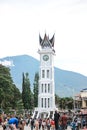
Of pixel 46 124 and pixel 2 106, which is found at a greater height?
pixel 2 106

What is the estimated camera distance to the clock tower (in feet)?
415

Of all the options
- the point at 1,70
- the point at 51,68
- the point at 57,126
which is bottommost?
the point at 57,126

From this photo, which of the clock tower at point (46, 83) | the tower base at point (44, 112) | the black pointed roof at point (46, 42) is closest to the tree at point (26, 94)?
the tower base at point (44, 112)

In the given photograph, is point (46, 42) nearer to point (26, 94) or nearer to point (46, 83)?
point (46, 83)

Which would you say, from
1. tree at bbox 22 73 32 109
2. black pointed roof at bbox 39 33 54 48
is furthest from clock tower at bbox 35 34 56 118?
tree at bbox 22 73 32 109

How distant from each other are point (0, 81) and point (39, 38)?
57691 millimetres

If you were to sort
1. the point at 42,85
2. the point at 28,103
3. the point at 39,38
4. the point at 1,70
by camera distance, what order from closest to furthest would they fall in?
the point at 1,70 → the point at 28,103 → the point at 42,85 → the point at 39,38

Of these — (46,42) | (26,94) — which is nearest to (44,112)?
(26,94)

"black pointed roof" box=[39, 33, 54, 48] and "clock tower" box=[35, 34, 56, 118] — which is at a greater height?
"black pointed roof" box=[39, 33, 54, 48]

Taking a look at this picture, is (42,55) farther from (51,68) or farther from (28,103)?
(28,103)

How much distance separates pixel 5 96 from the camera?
267 feet

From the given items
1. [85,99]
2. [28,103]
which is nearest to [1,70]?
[85,99]

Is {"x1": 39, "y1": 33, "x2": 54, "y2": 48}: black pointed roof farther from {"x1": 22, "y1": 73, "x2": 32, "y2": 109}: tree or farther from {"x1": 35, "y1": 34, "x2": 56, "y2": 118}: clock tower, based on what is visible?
{"x1": 22, "y1": 73, "x2": 32, "y2": 109}: tree

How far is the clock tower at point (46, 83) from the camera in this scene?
4980 inches
